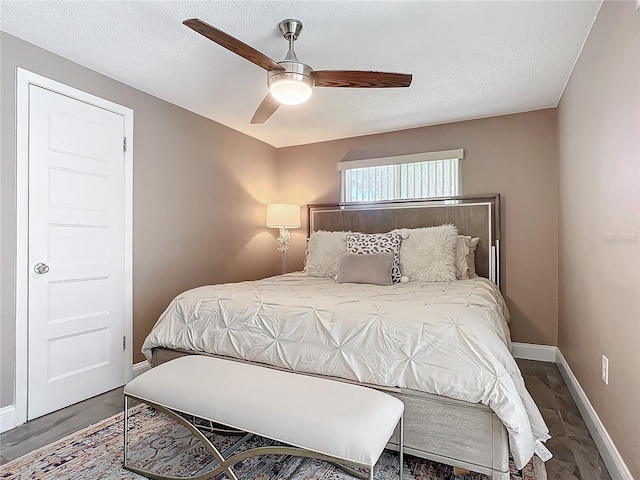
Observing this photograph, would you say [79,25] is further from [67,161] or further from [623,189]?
[623,189]

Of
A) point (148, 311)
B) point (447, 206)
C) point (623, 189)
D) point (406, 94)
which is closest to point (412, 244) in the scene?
point (447, 206)

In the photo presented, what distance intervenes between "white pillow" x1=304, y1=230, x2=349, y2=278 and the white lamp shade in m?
0.60

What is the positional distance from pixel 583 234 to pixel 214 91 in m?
2.95

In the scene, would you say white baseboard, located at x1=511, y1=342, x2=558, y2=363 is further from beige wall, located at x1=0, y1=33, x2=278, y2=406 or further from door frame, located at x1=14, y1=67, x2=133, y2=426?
door frame, located at x1=14, y1=67, x2=133, y2=426

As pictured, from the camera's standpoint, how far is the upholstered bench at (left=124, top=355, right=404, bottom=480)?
134 centimetres

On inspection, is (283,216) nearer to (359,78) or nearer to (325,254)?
(325,254)

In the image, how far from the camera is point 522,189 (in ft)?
11.7

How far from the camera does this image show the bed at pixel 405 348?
5.20ft

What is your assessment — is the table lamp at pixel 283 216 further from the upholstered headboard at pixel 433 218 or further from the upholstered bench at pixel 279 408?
the upholstered bench at pixel 279 408

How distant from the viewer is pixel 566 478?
174 cm

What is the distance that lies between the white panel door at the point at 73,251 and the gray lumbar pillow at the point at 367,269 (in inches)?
70.9

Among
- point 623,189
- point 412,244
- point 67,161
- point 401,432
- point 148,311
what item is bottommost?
point 401,432

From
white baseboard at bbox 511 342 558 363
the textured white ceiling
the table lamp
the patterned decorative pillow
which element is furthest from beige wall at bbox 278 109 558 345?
the table lamp

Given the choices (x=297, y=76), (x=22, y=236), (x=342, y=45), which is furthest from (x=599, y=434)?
(x=22, y=236)
